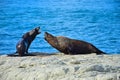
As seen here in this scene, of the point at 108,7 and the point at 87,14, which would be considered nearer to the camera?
the point at 87,14

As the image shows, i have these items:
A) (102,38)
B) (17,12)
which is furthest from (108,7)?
(102,38)

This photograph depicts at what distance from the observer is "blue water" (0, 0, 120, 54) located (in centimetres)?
1702

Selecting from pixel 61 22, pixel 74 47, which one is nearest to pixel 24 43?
pixel 74 47

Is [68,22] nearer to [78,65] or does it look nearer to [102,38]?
[102,38]

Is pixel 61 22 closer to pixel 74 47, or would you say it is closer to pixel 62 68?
pixel 74 47

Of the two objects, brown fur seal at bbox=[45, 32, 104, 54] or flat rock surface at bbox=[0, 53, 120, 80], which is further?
brown fur seal at bbox=[45, 32, 104, 54]

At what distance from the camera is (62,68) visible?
20.7 feet

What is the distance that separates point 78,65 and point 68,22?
1724cm

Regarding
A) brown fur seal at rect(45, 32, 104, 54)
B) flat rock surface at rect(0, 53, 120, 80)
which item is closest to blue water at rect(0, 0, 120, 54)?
brown fur seal at rect(45, 32, 104, 54)

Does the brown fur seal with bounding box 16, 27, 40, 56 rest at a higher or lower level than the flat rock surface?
lower

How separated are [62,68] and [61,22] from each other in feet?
56.0

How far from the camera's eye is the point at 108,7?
99.4ft

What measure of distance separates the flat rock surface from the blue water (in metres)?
7.49

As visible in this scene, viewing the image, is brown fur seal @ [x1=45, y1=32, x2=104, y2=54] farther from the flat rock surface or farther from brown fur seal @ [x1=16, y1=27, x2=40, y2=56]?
the flat rock surface
